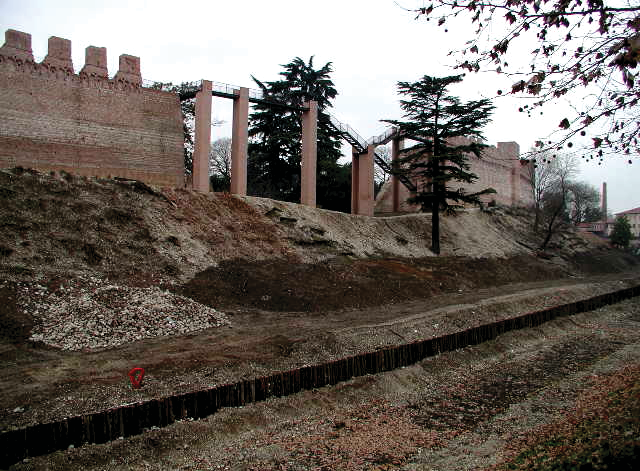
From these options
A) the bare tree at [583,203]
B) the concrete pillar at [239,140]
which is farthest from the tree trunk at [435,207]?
the bare tree at [583,203]

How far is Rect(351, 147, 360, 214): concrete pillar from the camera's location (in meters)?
38.2

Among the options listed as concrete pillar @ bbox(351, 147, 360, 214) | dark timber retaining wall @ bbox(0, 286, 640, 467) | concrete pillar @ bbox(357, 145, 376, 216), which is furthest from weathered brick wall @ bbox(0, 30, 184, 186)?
dark timber retaining wall @ bbox(0, 286, 640, 467)

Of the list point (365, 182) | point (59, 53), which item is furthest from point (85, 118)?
point (365, 182)

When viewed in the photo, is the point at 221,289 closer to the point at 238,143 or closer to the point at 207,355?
the point at 207,355

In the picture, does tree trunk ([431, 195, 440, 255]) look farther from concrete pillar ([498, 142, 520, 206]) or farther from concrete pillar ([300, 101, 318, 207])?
concrete pillar ([498, 142, 520, 206])

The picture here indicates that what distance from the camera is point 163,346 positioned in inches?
569

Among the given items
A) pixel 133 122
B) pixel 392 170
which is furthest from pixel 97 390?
pixel 392 170

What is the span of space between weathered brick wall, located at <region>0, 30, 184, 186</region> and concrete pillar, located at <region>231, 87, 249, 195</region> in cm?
318

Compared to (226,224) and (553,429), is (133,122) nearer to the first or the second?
(226,224)

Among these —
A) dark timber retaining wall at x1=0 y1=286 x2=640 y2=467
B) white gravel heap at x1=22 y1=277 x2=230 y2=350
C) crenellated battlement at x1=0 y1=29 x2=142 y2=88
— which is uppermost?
crenellated battlement at x1=0 y1=29 x2=142 y2=88

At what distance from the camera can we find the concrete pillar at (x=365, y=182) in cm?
3797

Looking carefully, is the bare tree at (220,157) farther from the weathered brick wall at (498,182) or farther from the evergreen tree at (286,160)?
the weathered brick wall at (498,182)

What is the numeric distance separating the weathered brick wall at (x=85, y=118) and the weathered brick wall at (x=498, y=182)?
2121 cm

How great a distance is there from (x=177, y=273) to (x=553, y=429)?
1447 centimetres
